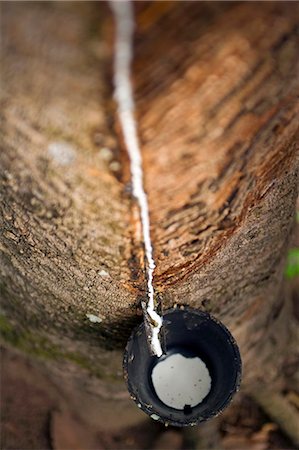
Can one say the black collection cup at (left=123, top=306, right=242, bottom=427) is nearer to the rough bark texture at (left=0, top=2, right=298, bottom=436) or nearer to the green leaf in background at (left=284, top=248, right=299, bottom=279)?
the rough bark texture at (left=0, top=2, right=298, bottom=436)

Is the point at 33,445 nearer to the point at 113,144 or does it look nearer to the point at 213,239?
the point at 213,239

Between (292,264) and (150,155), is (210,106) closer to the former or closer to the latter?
(150,155)

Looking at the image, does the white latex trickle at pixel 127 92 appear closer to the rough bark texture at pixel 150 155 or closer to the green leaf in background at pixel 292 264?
the rough bark texture at pixel 150 155

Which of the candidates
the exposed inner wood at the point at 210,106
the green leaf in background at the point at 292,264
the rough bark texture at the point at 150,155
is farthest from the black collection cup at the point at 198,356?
the green leaf in background at the point at 292,264

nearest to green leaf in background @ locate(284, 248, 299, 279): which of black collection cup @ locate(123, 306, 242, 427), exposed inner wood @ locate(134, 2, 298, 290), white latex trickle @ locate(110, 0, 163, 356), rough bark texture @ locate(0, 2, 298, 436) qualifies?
rough bark texture @ locate(0, 2, 298, 436)

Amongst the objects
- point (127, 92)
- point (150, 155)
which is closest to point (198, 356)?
point (150, 155)

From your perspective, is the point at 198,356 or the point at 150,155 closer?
the point at 150,155
